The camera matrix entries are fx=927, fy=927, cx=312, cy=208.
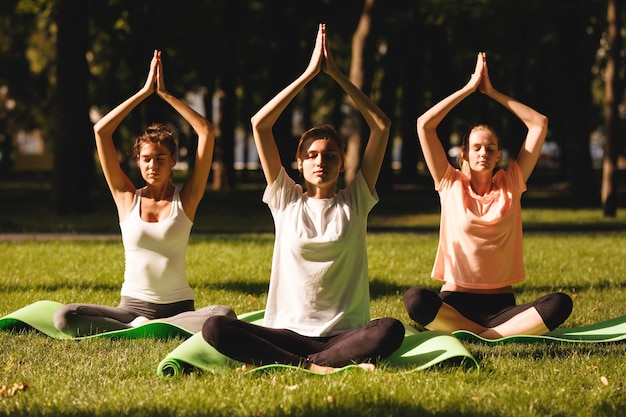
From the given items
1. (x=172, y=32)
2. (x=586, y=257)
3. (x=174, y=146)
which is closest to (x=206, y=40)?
(x=172, y=32)

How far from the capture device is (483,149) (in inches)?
262

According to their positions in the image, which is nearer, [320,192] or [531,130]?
[320,192]

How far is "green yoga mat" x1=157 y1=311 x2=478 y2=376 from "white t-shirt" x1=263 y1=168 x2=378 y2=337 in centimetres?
35

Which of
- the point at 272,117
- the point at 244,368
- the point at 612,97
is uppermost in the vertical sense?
the point at 612,97

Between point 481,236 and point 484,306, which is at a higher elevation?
point 481,236

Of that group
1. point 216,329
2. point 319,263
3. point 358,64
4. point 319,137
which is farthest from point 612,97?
point 216,329

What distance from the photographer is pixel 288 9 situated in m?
27.1

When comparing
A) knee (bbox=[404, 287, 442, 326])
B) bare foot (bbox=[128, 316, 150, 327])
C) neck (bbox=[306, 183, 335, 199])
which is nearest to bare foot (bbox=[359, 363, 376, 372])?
neck (bbox=[306, 183, 335, 199])

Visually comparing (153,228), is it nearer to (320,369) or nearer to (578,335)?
(320,369)

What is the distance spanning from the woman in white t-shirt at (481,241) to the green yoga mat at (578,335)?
77mm

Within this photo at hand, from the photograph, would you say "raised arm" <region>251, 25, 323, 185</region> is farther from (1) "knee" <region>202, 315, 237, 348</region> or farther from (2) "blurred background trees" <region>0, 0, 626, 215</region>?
(2) "blurred background trees" <region>0, 0, 626, 215</region>

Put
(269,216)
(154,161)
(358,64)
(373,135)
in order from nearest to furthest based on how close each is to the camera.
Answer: (373,135) → (154,161) → (358,64) → (269,216)

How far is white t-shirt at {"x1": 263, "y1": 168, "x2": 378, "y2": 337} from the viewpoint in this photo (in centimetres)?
569

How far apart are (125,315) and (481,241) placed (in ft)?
8.74
